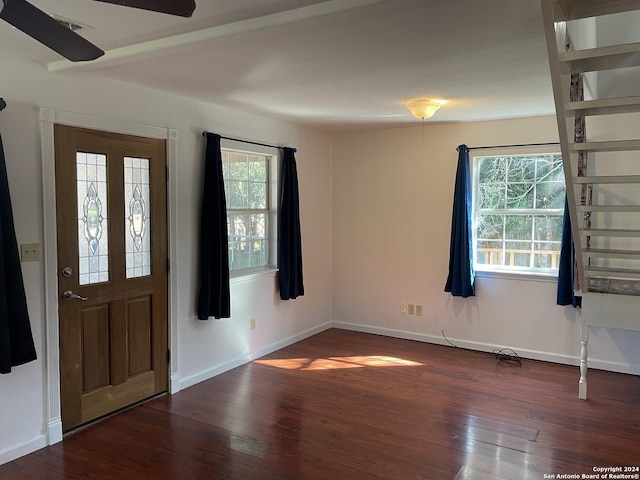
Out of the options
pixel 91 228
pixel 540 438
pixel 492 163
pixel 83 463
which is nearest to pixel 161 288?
pixel 91 228

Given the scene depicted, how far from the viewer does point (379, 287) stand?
571cm

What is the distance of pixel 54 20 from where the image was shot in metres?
1.53

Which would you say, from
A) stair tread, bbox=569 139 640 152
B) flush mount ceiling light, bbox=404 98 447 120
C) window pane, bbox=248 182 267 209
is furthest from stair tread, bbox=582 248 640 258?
window pane, bbox=248 182 267 209

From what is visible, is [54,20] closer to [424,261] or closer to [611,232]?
[611,232]

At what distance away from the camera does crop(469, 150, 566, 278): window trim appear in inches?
186

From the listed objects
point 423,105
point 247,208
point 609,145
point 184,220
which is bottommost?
point 184,220

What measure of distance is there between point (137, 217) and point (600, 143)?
302 cm

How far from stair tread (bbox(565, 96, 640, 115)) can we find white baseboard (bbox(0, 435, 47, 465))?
354 cm

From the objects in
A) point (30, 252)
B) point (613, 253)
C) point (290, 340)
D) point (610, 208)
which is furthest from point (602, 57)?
point (290, 340)

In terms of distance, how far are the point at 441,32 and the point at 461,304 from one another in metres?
3.38

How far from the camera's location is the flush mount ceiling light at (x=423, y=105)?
3877 mm

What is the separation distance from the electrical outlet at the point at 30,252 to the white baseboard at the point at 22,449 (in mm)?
1084

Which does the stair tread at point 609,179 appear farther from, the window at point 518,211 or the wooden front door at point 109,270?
the wooden front door at point 109,270

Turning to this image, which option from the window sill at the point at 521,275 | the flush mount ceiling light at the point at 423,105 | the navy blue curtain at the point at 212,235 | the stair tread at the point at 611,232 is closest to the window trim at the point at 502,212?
the window sill at the point at 521,275
